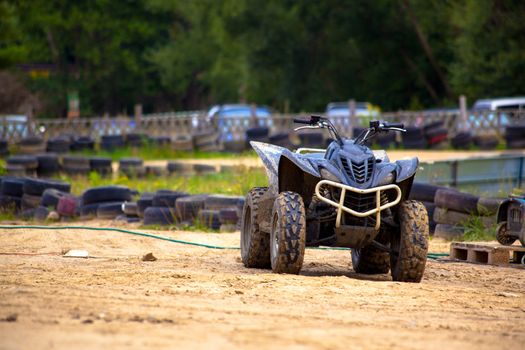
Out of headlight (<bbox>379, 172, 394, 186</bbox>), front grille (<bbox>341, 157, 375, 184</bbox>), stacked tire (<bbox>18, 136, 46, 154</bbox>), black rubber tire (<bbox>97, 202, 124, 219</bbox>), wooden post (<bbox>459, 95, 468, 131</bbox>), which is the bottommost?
black rubber tire (<bbox>97, 202, 124, 219</bbox>)

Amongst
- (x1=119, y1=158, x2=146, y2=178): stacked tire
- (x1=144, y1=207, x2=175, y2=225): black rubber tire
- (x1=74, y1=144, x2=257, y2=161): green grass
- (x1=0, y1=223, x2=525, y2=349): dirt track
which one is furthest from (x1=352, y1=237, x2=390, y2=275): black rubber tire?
(x1=74, y1=144, x2=257, y2=161): green grass

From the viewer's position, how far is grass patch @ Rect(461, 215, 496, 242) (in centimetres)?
1399

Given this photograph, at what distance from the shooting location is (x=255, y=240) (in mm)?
10781

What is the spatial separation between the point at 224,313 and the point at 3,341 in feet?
5.86

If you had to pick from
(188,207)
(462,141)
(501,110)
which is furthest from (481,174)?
(501,110)

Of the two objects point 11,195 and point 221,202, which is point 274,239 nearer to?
point 221,202

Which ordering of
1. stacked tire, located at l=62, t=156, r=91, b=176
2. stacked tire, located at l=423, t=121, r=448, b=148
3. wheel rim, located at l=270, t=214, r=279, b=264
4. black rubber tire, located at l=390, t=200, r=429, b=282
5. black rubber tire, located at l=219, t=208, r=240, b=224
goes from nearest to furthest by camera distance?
black rubber tire, located at l=390, t=200, r=429, b=282
wheel rim, located at l=270, t=214, r=279, b=264
black rubber tire, located at l=219, t=208, r=240, b=224
stacked tire, located at l=62, t=156, r=91, b=176
stacked tire, located at l=423, t=121, r=448, b=148

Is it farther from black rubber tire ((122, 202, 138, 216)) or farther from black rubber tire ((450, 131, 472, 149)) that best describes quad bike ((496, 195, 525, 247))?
black rubber tire ((450, 131, 472, 149))

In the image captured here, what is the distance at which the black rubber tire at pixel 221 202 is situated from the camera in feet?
51.1

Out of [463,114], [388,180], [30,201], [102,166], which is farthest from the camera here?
[463,114]

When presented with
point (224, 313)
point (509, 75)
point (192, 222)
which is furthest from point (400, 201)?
point (509, 75)

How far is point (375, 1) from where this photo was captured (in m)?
52.6

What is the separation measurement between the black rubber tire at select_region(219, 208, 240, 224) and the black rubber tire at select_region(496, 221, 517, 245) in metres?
4.45

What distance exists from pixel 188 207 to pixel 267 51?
40.2 meters
